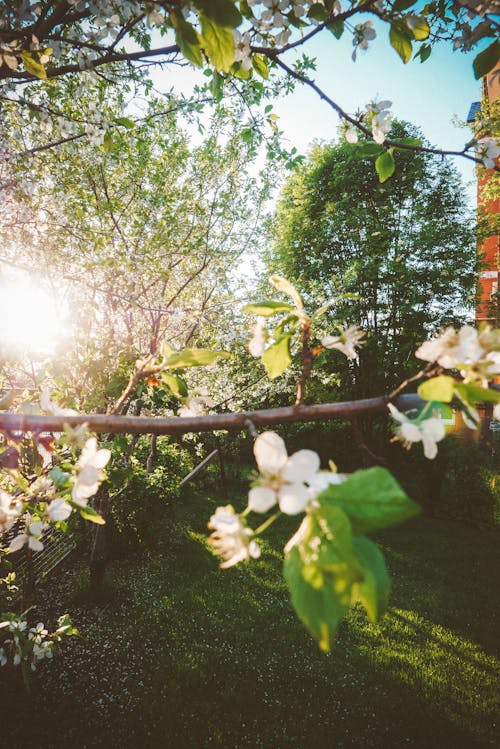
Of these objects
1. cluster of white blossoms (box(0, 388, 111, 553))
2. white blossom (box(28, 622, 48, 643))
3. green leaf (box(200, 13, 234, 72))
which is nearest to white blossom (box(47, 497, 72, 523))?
cluster of white blossoms (box(0, 388, 111, 553))

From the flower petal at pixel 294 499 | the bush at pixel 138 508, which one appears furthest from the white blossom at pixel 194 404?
the bush at pixel 138 508

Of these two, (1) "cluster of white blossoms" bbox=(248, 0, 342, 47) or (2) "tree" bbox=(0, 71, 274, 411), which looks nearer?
(1) "cluster of white blossoms" bbox=(248, 0, 342, 47)

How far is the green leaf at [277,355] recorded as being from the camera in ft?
3.24

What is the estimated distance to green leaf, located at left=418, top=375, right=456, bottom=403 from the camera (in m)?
0.63

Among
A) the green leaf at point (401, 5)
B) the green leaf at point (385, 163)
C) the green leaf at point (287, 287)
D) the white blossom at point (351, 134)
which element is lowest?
the green leaf at point (287, 287)

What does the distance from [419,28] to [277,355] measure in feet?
4.60

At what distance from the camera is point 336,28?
1.47 meters

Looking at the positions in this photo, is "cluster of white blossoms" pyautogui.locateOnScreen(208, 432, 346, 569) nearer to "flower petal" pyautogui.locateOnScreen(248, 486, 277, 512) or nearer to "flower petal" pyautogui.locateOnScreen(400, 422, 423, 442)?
"flower petal" pyautogui.locateOnScreen(248, 486, 277, 512)

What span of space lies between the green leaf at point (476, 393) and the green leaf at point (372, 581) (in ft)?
1.05

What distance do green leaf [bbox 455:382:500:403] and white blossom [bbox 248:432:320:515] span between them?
0.94 ft

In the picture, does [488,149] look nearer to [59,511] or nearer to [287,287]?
[287,287]

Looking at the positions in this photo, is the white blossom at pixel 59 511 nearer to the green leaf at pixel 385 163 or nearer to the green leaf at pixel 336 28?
the green leaf at pixel 385 163

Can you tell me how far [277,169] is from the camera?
823 cm

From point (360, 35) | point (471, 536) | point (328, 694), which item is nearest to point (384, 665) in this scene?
point (328, 694)
